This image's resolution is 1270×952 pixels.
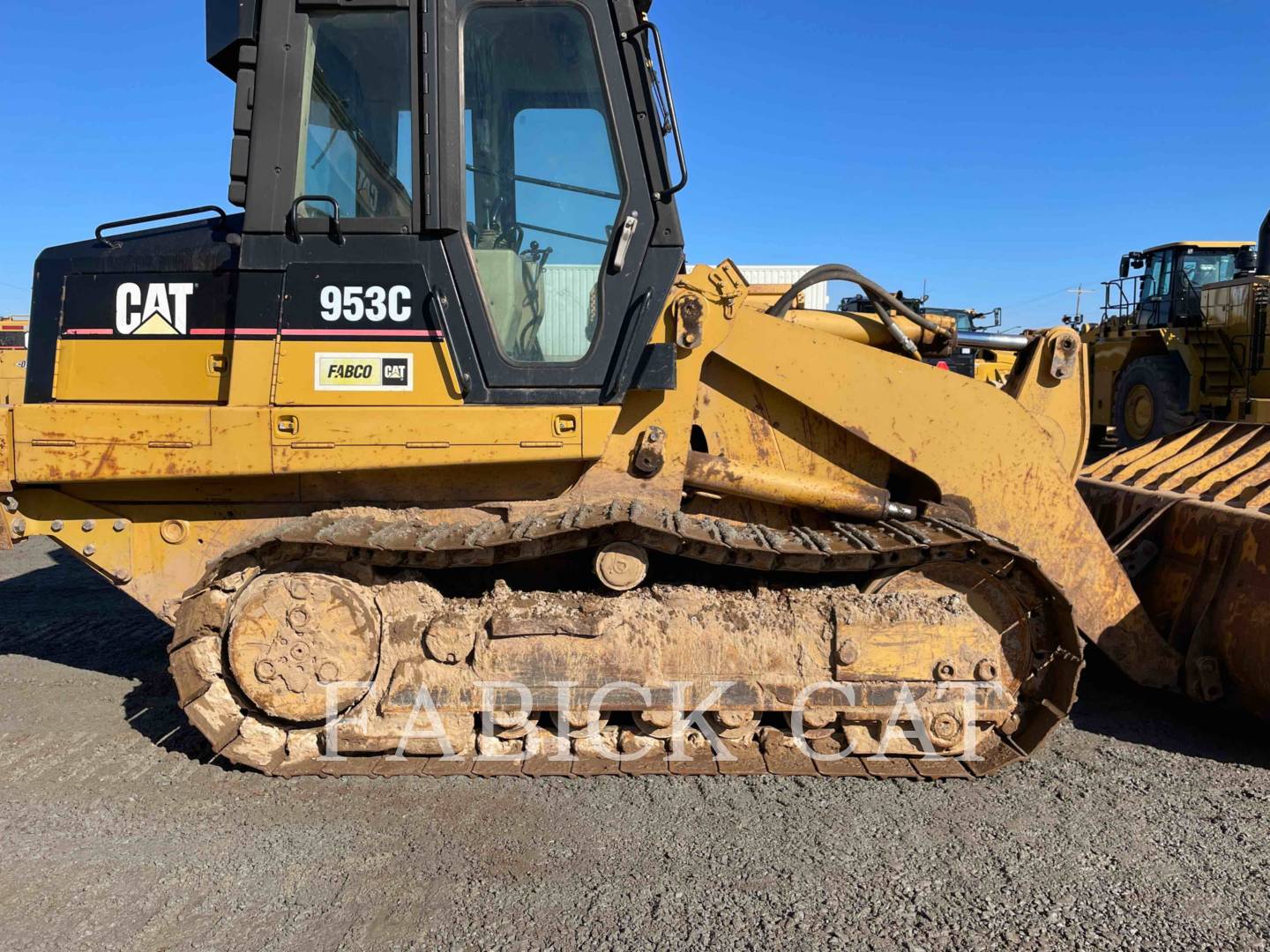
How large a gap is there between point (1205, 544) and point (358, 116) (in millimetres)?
4213

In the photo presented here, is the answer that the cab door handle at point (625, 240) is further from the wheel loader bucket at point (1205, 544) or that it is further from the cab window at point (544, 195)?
the wheel loader bucket at point (1205, 544)

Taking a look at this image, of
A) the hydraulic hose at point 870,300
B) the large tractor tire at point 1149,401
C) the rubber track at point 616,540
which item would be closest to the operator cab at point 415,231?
the rubber track at point 616,540

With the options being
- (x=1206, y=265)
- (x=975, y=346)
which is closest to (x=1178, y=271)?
(x=1206, y=265)

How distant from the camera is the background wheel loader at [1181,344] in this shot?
12.5m

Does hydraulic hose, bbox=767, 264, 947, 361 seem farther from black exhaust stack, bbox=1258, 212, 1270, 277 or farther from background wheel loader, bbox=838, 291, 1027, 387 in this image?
black exhaust stack, bbox=1258, 212, 1270, 277

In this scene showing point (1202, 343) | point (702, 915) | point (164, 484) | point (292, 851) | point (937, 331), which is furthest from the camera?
point (1202, 343)

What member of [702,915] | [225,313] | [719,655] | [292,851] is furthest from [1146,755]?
[225,313]

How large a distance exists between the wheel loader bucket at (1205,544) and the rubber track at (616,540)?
0.88 meters

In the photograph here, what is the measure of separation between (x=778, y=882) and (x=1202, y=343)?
43.6ft

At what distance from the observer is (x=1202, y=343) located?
42.9ft

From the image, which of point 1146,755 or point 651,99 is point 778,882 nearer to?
point 1146,755

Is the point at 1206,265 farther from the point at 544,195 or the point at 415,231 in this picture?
the point at 415,231

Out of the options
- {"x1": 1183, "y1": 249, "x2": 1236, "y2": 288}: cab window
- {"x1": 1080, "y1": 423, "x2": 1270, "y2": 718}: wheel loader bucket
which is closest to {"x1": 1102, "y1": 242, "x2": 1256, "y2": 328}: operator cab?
{"x1": 1183, "y1": 249, "x2": 1236, "y2": 288}: cab window

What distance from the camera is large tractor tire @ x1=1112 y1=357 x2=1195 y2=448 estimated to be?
1340cm
